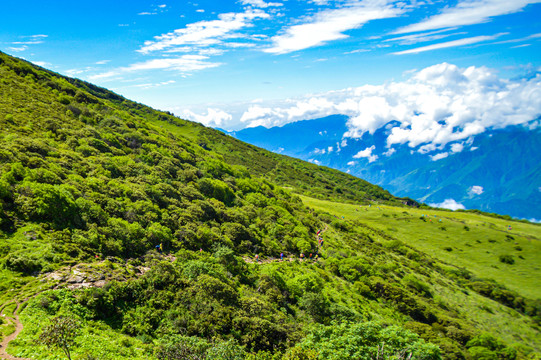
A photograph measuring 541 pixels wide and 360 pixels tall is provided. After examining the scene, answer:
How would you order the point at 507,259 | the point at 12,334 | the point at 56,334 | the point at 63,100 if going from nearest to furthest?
the point at 56,334
the point at 12,334
the point at 63,100
the point at 507,259

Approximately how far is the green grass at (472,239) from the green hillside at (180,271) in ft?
10.7

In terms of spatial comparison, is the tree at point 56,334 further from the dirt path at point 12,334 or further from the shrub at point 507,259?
the shrub at point 507,259

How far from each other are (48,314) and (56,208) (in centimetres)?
1205

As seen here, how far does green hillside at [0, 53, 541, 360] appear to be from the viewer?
16672mm

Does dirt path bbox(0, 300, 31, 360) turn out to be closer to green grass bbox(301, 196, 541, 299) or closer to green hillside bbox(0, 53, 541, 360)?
green hillside bbox(0, 53, 541, 360)

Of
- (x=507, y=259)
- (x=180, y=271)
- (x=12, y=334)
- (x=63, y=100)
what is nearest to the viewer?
(x=12, y=334)

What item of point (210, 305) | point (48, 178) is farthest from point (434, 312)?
point (48, 178)

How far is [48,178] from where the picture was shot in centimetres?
2645

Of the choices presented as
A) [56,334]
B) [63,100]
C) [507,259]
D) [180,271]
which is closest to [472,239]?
[507,259]

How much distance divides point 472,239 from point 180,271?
111 metres

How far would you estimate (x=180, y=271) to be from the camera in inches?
966

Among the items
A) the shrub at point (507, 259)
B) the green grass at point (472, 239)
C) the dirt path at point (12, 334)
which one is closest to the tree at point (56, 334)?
the dirt path at point (12, 334)

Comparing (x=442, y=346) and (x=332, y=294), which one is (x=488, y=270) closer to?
(x=442, y=346)

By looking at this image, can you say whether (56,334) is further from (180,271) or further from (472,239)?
(472,239)
